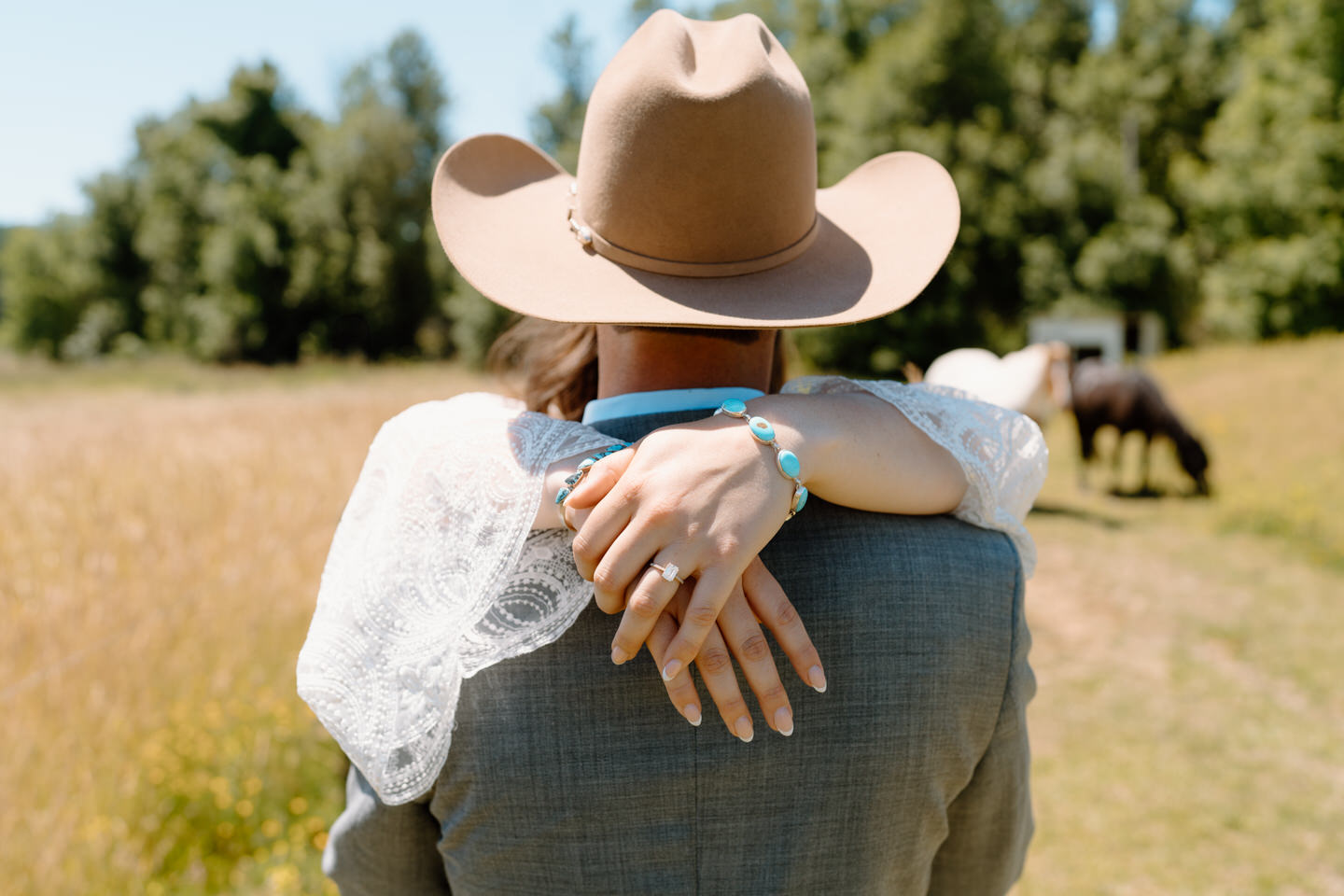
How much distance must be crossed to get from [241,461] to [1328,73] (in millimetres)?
30337

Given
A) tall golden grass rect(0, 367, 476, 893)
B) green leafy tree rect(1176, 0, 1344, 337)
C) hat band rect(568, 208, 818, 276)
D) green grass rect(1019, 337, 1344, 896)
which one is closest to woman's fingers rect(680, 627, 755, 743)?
hat band rect(568, 208, 818, 276)

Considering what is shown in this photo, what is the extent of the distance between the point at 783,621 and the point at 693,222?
58cm

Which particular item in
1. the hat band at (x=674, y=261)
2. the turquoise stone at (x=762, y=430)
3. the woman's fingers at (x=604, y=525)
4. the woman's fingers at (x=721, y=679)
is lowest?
the woman's fingers at (x=721, y=679)

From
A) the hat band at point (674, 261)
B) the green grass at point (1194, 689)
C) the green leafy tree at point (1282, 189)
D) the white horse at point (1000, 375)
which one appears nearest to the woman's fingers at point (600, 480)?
the hat band at point (674, 261)

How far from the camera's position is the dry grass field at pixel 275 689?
2646mm

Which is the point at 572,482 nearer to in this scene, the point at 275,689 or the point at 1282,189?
the point at 275,689

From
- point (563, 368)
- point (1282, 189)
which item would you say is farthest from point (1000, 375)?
point (1282, 189)

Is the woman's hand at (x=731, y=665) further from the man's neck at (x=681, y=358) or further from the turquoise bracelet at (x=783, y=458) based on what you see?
the man's neck at (x=681, y=358)

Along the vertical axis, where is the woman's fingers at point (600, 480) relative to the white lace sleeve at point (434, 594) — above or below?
above

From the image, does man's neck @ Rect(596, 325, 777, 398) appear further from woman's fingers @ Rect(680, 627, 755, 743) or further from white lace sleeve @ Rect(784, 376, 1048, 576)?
woman's fingers @ Rect(680, 627, 755, 743)

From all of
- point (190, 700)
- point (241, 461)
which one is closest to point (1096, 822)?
point (190, 700)

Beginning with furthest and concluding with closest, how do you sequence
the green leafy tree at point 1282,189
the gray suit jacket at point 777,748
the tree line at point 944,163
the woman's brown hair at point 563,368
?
the tree line at point 944,163 → the green leafy tree at point 1282,189 → the woman's brown hair at point 563,368 → the gray suit jacket at point 777,748

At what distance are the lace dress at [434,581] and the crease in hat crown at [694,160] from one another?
314 millimetres

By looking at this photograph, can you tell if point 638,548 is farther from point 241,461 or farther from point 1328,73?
point 1328,73
